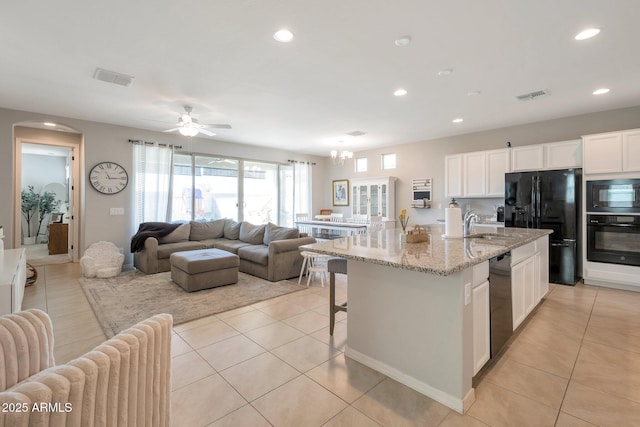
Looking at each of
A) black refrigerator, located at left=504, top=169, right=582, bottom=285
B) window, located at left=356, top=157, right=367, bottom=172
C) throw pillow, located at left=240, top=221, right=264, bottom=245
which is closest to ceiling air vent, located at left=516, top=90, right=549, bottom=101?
black refrigerator, located at left=504, top=169, right=582, bottom=285

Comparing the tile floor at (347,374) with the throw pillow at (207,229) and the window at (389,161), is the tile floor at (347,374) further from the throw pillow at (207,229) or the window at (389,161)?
the window at (389,161)

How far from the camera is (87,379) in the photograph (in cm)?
84

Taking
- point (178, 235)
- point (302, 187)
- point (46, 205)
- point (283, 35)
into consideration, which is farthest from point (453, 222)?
point (46, 205)

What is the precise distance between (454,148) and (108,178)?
22.7 ft

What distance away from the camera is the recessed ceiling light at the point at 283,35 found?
2.51m

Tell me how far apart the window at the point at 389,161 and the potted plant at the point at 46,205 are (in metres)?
9.16

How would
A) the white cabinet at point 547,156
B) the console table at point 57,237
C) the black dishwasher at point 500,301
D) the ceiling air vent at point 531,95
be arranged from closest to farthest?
the black dishwasher at point 500,301 < the ceiling air vent at point 531,95 < the white cabinet at point 547,156 < the console table at point 57,237

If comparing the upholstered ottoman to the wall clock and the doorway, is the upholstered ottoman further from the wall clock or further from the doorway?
the doorway

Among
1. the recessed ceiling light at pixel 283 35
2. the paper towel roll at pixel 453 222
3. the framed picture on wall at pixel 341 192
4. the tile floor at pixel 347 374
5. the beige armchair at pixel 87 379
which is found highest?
the recessed ceiling light at pixel 283 35

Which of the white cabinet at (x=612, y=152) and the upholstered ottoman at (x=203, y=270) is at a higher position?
the white cabinet at (x=612, y=152)

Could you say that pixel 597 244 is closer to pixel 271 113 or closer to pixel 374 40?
pixel 374 40

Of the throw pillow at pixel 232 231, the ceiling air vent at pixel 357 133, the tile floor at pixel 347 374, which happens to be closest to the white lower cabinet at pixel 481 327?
the tile floor at pixel 347 374

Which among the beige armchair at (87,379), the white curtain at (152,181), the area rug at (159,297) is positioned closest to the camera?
the beige armchair at (87,379)

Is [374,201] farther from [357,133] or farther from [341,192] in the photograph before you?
[357,133]
